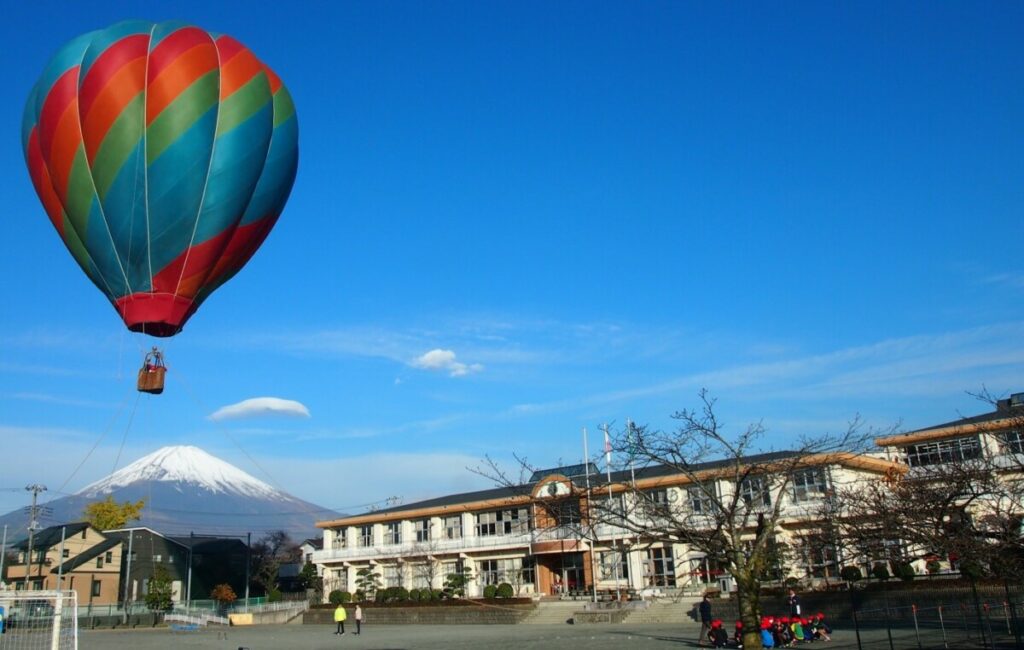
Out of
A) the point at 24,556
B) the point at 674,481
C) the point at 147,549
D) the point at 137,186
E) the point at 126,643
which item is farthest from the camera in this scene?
the point at 147,549

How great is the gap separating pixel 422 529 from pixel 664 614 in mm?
25925

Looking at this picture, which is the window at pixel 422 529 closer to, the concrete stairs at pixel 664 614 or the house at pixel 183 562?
the house at pixel 183 562

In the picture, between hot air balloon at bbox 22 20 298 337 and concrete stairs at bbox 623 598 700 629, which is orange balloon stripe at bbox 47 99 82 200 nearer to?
hot air balloon at bbox 22 20 298 337

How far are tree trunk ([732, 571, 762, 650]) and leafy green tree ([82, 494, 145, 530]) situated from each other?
8492 centimetres

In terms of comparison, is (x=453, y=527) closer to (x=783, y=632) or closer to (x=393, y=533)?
(x=393, y=533)

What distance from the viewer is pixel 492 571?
5312 cm

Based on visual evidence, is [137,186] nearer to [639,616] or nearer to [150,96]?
[150,96]

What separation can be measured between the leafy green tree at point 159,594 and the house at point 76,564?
20.4ft

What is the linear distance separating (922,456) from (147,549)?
55224 millimetres

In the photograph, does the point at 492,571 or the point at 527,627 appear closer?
the point at 527,627

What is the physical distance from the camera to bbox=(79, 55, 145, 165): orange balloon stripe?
64.0 feet

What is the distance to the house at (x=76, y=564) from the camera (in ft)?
192

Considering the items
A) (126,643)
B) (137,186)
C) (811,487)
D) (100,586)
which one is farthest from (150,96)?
(100,586)

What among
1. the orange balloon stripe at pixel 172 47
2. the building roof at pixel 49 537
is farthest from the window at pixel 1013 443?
the building roof at pixel 49 537
